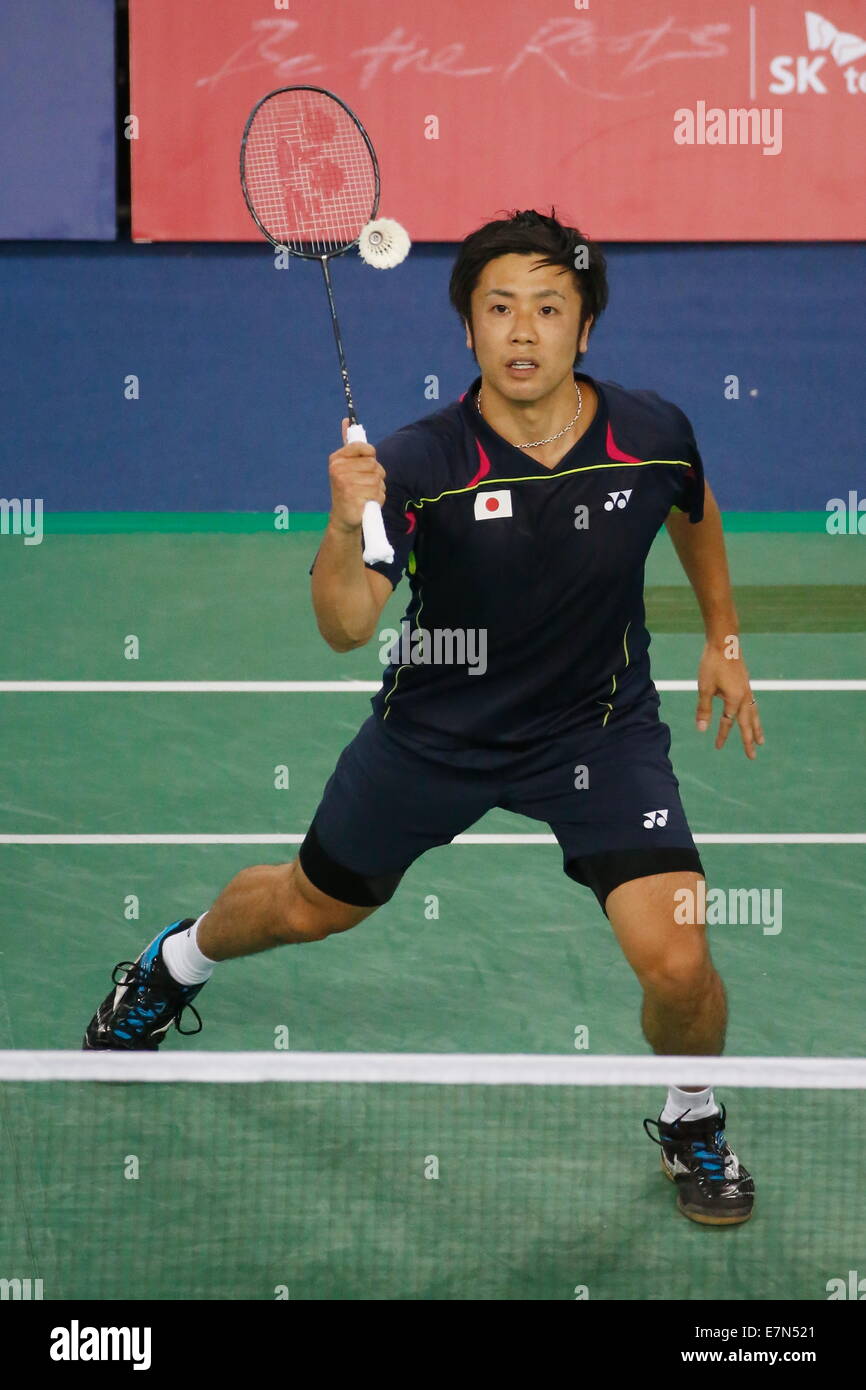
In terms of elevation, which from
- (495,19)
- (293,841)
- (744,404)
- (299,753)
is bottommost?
(293,841)

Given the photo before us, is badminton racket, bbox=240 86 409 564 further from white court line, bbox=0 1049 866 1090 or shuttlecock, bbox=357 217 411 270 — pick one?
white court line, bbox=0 1049 866 1090

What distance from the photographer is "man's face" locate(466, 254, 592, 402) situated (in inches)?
137

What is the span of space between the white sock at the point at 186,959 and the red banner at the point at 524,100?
19.9 ft

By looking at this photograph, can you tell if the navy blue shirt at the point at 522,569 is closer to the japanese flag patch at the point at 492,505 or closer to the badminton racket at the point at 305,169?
the japanese flag patch at the point at 492,505

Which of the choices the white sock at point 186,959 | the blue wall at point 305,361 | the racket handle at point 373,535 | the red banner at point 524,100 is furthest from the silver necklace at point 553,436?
the blue wall at point 305,361

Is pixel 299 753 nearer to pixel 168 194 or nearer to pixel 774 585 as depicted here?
pixel 774 585

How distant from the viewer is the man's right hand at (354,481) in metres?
3.05

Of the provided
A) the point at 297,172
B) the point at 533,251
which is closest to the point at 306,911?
the point at 533,251

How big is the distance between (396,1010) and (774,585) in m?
4.73

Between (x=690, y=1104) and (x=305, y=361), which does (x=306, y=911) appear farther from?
(x=305, y=361)

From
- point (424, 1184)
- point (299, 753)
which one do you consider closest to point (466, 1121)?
point (424, 1184)

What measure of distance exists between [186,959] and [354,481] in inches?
61.6

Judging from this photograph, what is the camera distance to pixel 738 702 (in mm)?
3930

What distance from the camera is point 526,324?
3480 mm
